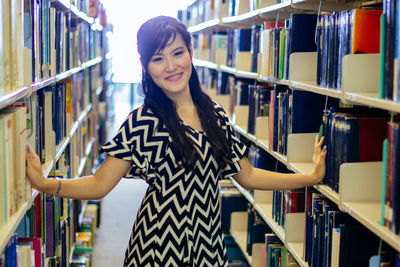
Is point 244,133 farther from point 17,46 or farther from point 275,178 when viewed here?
point 17,46

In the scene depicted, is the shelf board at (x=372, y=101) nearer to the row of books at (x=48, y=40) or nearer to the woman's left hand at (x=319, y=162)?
the woman's left hand at (x=319, y=162)

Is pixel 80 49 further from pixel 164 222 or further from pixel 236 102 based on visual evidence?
pixel 164 222

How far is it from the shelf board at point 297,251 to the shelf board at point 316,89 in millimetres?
686

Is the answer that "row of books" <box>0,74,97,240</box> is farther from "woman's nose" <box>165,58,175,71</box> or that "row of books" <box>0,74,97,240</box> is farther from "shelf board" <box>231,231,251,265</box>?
"shelf board" <box>231,231,251,265</box>

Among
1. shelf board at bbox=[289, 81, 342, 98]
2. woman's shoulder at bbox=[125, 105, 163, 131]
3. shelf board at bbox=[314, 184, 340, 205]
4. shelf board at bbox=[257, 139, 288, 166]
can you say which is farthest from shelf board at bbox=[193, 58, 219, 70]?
woman's shoulder at bbox=[125, 105, 163, 131]

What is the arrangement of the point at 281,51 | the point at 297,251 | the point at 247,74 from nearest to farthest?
the point at 297,251, the point at 281,51, the point at 247,74

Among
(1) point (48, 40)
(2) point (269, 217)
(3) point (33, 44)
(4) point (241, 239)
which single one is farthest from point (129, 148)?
(4) point (241, 239)

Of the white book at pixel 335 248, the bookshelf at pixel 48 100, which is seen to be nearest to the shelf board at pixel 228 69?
the bookshelf at pixel 48 100

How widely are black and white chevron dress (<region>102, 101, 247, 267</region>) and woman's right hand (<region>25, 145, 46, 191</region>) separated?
215 mm

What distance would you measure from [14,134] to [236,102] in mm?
2596

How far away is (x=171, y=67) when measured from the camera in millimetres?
1852

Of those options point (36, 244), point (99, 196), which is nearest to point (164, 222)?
point (99, 196)

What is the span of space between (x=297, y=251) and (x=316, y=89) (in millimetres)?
724

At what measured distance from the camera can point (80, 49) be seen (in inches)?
159
